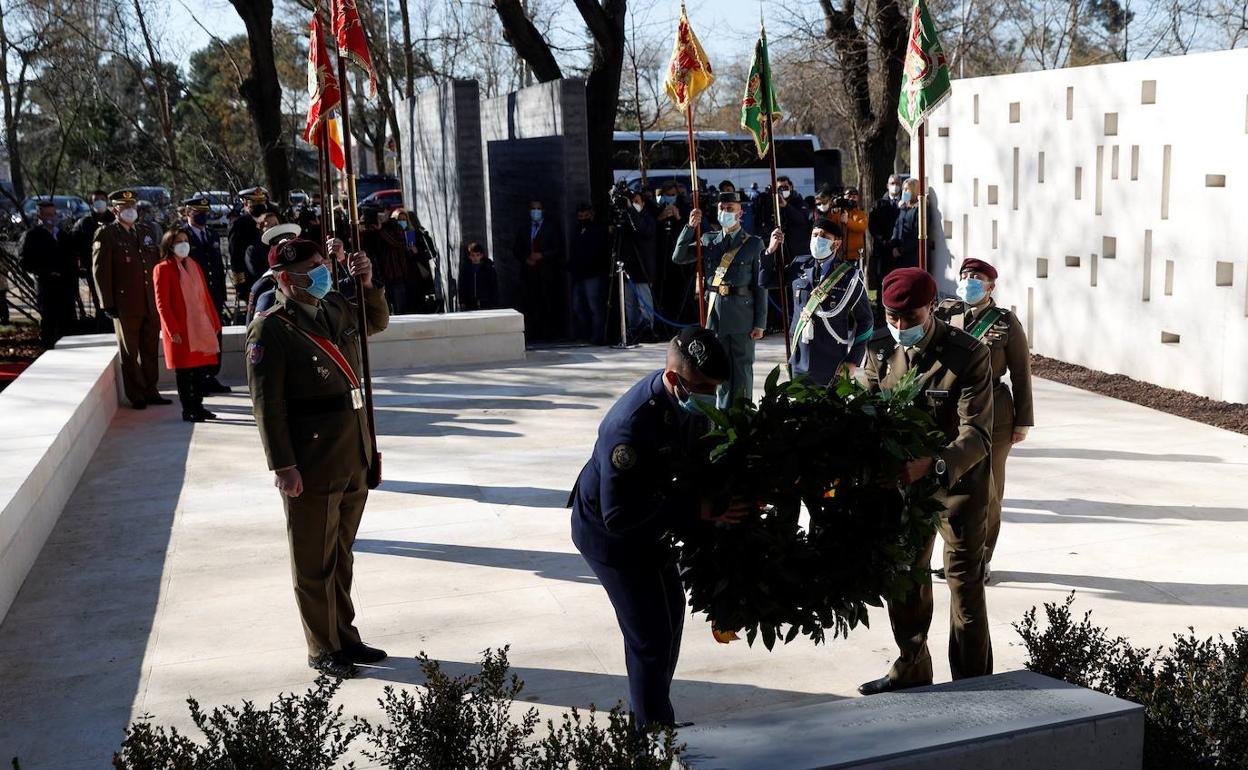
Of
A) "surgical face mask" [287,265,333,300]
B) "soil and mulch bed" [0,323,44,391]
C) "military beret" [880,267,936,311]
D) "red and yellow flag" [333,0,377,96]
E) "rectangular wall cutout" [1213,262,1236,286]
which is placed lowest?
"soil and mulch bed" [0,323,44,391]

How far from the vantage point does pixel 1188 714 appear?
426 cm

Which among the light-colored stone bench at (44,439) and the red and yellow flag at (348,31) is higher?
the red and yellow flag at (348,31)

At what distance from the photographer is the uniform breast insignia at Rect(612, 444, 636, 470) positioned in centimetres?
441

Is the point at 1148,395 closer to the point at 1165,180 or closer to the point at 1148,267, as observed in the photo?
the point at 1148,267

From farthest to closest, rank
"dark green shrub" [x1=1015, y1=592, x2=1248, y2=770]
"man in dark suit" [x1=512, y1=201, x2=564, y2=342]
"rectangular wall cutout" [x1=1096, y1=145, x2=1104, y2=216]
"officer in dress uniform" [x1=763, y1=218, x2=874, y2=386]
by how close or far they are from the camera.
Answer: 1. "man in dark suit" [x1=512, y1=201, x2=564, y2=342]
2. "rectangular wall cutout" [x1=1096, y1=145, x2=1104, y2=216]
3. "officer in dress uniform" [x1=763, y1=218, x2=874, y2=386]
4. "dark green shrub" [x1=1015, y1=592, x2=1248, y2=770]

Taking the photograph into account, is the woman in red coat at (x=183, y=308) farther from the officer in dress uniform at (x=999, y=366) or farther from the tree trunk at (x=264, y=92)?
the tree trunk at (x=264, y=92)

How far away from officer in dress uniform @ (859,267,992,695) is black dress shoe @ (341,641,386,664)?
2.46 metres

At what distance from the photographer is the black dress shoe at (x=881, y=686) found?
5.45m

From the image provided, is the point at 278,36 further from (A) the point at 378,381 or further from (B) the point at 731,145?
(A) the point at 378,381

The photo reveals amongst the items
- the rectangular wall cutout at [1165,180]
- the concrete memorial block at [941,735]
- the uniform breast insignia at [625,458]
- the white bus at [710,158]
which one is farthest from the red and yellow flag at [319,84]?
the white bus at [710,158]

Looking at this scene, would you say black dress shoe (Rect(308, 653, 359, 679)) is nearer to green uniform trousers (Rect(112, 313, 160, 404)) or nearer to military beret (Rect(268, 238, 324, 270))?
military beret (Rect(268, 238, 324, 270))

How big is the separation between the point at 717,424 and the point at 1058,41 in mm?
45758

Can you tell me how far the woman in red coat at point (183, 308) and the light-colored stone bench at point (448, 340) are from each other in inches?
121

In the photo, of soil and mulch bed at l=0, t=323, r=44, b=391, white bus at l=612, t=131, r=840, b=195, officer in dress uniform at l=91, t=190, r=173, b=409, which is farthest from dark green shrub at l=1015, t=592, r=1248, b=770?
white bus at l=612, t=131, r=840, b=195
